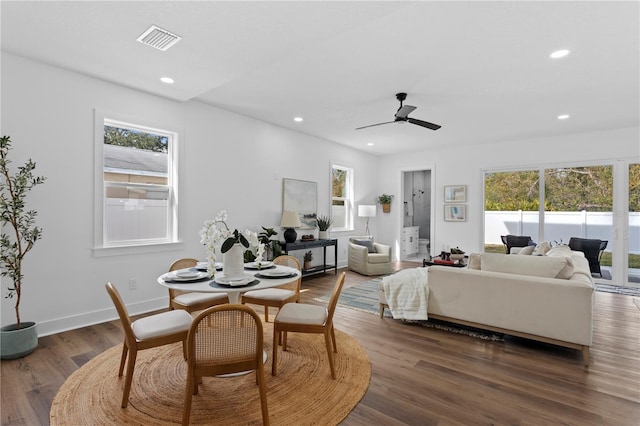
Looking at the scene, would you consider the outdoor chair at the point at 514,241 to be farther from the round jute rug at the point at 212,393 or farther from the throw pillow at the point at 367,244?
the round jute rug at the point at 212,393

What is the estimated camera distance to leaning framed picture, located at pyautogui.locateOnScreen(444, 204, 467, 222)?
7129mm

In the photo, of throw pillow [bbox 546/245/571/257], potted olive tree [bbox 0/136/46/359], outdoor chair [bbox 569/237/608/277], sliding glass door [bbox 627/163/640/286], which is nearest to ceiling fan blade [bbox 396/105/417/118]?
throw pillow [bbox 546/245/571/257]

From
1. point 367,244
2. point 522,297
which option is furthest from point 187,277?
point 367,244

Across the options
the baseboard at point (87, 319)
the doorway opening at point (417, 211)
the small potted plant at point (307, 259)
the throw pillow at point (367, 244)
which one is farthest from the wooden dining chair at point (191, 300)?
the doorway opening at point (417, 211)

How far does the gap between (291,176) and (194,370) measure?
4457 millimetres

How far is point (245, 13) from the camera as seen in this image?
2246 millimetres

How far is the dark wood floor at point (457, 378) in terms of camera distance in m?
1.98

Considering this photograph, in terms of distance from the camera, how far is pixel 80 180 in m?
3.41

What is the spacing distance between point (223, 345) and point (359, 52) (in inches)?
108

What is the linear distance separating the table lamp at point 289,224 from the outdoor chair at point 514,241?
13.5 ft

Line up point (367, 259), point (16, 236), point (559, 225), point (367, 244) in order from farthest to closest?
point (367, 244) → point (367, 259) → point (559, 225) → point (16, 236)

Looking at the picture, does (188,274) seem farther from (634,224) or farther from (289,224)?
(634,224)

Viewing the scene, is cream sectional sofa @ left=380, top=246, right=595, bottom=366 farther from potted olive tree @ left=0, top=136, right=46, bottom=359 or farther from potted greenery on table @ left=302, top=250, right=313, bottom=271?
potted olive tree @ left=0, top=136, right=46, bottom=359

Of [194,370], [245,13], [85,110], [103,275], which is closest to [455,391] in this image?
[194,370]
